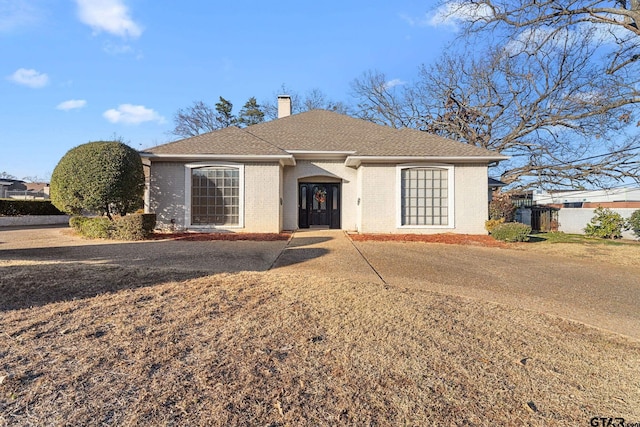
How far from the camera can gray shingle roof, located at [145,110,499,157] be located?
12.4 metres

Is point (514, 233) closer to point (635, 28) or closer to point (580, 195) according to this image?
point (635, 28)

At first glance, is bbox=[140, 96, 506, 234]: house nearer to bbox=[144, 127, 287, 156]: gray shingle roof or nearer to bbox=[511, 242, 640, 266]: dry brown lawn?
bbox=[144, 127, 287, 156]: gray shingle roof

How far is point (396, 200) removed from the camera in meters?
12.8

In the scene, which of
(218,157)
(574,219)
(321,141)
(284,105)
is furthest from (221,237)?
(574,219)

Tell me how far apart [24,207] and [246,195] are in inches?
514

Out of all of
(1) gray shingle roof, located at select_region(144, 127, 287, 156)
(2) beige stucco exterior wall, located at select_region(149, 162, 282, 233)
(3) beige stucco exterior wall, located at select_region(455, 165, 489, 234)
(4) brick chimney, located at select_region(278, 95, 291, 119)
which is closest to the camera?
(1) gray shingle roof, located at select_region(144, 127, 287, 156)

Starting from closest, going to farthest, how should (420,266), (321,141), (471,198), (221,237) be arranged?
(420,266) < (221,237) < (471,198) < (321,141)

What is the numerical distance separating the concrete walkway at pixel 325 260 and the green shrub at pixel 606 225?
11.9m

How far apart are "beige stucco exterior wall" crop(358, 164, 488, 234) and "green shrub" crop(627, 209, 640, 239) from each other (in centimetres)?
663

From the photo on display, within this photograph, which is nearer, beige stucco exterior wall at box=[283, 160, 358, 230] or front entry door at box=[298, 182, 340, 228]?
beige stucco exterior wall at box=[283, 160, 358, 230]

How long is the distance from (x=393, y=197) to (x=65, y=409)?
1163 cm

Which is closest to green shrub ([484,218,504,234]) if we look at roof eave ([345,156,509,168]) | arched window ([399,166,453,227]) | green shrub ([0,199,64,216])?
arched window ([399,166,453,227])

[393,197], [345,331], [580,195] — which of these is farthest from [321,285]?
[580,195]

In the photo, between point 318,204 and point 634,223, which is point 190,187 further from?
point 634,223
